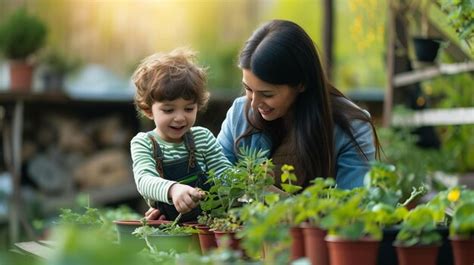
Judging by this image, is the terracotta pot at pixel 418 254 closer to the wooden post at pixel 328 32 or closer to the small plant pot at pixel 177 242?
the small plant pot at pixel 177 242

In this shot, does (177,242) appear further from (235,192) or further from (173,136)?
(173,136)

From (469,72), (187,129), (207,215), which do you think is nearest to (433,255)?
(207,215)

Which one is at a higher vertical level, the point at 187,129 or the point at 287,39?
the point at 287,39

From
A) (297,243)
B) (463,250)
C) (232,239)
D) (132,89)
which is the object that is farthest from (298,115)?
(132,89)

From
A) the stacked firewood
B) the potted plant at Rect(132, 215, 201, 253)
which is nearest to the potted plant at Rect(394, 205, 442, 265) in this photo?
the potted plant at Rect(132, 215, 201, 253)

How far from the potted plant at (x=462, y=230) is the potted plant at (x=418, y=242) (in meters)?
A: 0.04

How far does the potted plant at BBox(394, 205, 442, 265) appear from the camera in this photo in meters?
1.67

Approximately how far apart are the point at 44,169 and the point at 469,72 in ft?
12.9

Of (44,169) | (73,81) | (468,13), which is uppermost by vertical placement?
(468,13)

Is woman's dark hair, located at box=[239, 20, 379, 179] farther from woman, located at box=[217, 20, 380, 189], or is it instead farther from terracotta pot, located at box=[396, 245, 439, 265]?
terracotta pot, located at box=[396, 245, 439, 265]

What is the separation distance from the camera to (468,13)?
9.68 ft

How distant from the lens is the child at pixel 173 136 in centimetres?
264

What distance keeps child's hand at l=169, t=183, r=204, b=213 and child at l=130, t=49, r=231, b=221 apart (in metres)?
0.16

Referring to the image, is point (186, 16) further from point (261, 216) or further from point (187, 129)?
point (261, 216)
